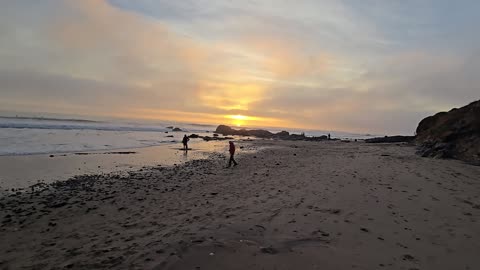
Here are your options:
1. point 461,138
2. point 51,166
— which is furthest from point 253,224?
point 461,138

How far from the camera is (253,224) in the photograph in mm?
7391

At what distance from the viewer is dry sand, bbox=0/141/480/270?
5672mm

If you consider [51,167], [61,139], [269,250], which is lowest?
[51,167]

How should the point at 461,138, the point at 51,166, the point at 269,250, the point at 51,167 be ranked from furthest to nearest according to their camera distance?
the point at 461,138 < the point at 51,166 < the point at 51,167 < the point at 269,250

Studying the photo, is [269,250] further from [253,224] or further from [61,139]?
[61,139]

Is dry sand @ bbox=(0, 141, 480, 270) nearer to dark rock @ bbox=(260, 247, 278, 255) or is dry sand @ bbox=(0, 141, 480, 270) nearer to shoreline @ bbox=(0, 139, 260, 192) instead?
dark rock @ bbox=(260, 247, 278, 255)

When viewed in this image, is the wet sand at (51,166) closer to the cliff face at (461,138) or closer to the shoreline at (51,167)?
the shoreline at (51,167)

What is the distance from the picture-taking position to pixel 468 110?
78.4 ft

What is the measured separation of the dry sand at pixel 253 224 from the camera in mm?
5672

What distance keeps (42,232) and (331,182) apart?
990 centimetres

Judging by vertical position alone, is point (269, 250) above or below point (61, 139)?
below

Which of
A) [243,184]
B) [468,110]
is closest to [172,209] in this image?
[243,184]

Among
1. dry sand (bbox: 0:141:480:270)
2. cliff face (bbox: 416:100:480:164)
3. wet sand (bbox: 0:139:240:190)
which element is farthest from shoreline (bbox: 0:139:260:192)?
cliff face (bbox: 416:100:480:164)

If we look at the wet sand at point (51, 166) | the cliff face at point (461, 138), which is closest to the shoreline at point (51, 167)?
the wet sand at point (51, 166)
